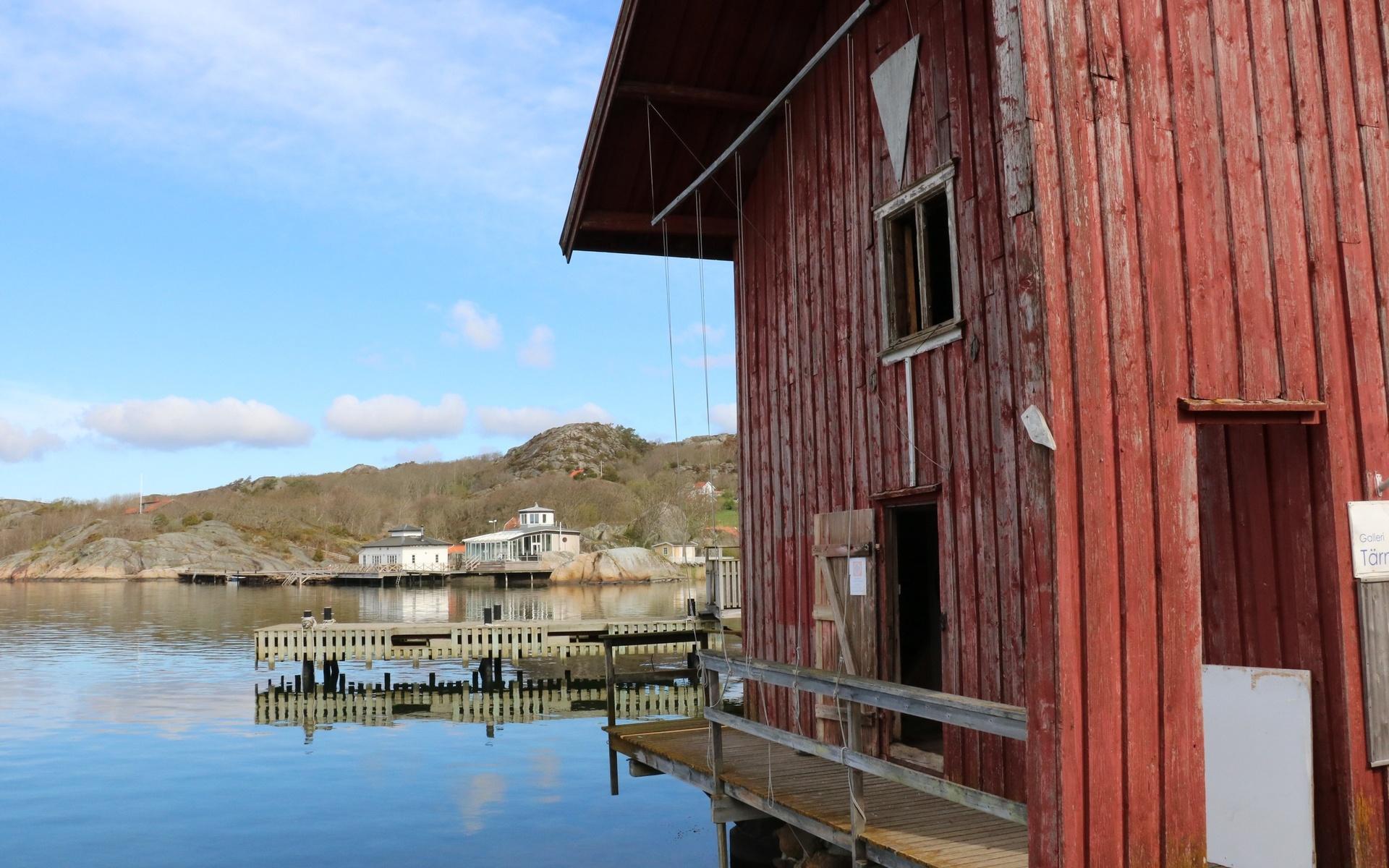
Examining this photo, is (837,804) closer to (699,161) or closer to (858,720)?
(858,720)

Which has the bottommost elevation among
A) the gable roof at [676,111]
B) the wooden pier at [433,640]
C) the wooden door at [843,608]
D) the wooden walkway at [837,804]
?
the wooden pier at [433,640]

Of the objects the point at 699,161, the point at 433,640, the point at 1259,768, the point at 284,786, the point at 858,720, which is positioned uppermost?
the point at 699,161

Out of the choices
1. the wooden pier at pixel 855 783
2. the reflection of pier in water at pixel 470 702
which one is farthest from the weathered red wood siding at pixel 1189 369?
the reflection of pier in water at pixel 470 702

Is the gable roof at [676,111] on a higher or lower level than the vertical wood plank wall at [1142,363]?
higher

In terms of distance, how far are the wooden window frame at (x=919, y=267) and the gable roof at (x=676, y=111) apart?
3071 mm

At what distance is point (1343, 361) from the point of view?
7309mm

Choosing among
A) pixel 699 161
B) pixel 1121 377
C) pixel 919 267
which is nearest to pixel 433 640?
pixel 699 161

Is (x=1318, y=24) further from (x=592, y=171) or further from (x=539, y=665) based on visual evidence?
(x=539, y=665)

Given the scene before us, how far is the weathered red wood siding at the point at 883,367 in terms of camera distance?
833 cm

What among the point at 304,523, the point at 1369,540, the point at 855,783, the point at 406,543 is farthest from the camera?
the point at 304,523

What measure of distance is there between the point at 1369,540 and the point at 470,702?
81.7 ft

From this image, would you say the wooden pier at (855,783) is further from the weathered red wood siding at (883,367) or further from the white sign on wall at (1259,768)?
the white sign on wall at (1259,768)

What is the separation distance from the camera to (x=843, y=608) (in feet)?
35.1

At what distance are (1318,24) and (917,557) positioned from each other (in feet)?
25.2
